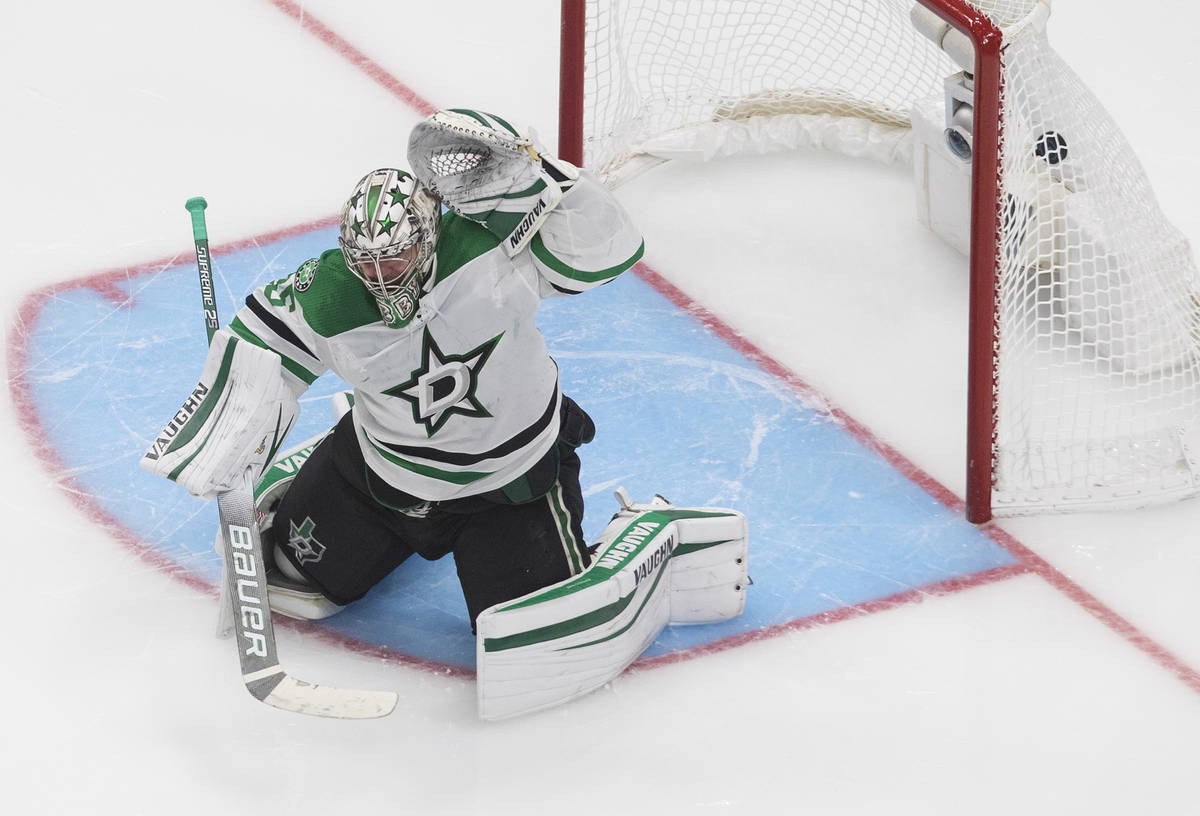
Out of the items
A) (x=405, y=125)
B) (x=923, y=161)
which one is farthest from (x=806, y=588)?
(x=405, y=125)

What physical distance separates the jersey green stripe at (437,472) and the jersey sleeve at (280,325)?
220mm

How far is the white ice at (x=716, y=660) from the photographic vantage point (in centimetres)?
304

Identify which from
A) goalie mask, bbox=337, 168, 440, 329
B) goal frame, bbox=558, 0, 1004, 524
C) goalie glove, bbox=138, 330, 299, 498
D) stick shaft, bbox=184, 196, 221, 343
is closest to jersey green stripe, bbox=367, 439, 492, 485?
goalie glove, bbox=138, 330, 299, 498

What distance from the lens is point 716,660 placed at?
10.8ft

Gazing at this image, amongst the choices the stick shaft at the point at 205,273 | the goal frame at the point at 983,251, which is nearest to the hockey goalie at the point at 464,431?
the stick shaft at the point at 205,273

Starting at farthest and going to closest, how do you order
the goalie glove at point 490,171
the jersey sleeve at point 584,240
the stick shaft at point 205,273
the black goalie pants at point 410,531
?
1. the stick shaft at point 205,273
2. the black goalie pants at point 410,531
3. the jersey sleeve at point 584,240
4. the goalie glove at point 490,171

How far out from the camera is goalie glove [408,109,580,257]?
2.81 metres

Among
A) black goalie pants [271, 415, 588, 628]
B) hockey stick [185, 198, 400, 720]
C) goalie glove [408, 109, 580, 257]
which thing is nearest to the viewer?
goalie glove [408, 109, 580, 257]

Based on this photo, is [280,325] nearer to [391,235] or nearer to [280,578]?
→ [391,235]

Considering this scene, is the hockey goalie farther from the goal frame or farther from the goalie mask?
the goal frame

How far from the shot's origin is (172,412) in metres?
3.86

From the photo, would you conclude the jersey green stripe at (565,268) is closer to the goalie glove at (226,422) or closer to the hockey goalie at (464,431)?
the hockey goalie at (464,431)

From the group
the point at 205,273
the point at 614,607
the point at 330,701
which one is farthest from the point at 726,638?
the point at 205,273

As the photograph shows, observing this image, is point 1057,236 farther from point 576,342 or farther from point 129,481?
point 129,481
